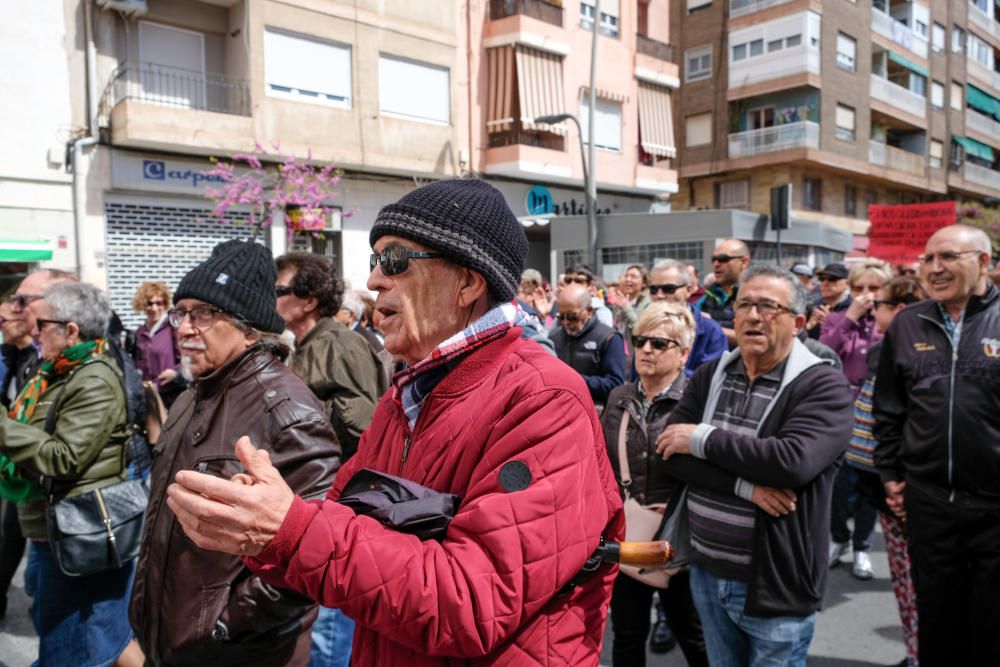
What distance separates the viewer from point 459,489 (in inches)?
54.8

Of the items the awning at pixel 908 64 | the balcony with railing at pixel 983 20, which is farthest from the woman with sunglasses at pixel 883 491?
the balcony with railing at pixel 983 20

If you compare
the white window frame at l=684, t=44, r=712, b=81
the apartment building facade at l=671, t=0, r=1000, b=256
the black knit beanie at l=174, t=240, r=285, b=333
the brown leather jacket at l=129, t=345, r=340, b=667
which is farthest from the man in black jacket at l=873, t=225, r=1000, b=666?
the white window frame at l=684, t=44, r=712, b=81

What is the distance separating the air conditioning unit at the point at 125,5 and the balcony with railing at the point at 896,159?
30.2 meters

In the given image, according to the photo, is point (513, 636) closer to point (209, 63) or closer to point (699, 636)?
point (699, 636)

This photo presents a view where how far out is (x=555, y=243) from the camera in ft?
65.4

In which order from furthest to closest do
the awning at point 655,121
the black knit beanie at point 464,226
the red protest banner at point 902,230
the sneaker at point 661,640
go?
the awning at point 655,121, the red protest banner at point 902,230, the sneaker at point 661,640, the black knit beanie at point 464,226

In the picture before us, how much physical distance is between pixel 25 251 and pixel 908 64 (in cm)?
3766

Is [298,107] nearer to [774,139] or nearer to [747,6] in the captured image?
[774,139]

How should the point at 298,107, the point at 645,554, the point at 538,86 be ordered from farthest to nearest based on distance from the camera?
1. the point at 538,86
2. the point at 298,107
3. the point at 645,554

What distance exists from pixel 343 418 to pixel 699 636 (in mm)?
1992

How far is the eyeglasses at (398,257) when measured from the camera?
5.03 feet

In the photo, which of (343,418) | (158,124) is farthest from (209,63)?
(343,418)

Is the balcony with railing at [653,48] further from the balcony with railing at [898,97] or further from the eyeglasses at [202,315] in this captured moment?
the eyeglasses at [202,315]

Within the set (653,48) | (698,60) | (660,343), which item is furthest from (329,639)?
(698,60)
